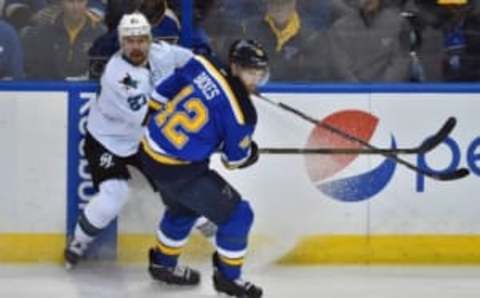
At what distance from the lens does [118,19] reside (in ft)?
23.2

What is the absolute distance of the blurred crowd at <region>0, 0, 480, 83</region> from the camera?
23.3 ft

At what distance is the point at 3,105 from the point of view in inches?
276

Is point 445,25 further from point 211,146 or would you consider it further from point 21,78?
point 21,78

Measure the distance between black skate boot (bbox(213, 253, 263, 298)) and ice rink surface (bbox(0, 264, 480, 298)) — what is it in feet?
0.27

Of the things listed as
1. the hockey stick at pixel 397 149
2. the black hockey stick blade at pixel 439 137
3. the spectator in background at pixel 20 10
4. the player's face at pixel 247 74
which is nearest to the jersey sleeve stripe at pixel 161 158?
the player's face at pixel 247 74

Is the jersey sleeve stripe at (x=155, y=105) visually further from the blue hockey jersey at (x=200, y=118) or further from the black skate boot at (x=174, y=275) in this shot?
the black skate boot at (x=174, y=275)

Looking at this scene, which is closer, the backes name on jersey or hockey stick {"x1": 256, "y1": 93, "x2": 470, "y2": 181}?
the backes name on jersey

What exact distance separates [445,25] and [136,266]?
1962mm

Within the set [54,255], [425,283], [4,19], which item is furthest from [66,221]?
[425,283]

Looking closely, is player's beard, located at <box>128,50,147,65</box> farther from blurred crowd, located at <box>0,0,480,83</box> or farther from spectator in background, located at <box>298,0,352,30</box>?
spectator in background, located at <box>298,0,352,30</box>

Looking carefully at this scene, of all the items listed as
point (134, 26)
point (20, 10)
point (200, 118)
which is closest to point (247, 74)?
point (200, 118)

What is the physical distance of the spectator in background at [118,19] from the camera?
7074 millimetres

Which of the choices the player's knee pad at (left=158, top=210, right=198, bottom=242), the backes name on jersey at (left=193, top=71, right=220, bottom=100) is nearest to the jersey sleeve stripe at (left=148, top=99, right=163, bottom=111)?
the backes name on jersey at (left=193, top=71, right=220, bottom=100)

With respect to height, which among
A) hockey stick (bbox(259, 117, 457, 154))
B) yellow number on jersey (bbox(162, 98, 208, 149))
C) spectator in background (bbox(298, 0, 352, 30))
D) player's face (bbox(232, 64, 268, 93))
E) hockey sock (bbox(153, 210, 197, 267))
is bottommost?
hockey sock (bbox(153, 210, 197, 267))
